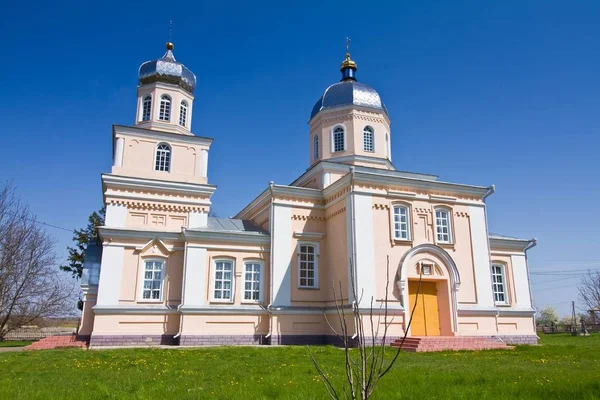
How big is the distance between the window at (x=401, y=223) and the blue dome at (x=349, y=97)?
652cm

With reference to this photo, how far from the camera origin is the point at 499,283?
2164 centimetres

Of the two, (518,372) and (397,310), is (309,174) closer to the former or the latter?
(397,310)

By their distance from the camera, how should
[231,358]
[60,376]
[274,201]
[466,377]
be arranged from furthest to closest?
[274,201]
[231,358]
[60,376]
[466,377]

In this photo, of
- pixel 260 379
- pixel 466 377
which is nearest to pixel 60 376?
pixel 260 379

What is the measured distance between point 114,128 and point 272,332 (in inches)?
448

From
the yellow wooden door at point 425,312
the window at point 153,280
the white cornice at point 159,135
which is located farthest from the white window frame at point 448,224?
the window at point 153,280

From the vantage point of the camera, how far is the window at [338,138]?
899 inches

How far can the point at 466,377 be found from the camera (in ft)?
26.7

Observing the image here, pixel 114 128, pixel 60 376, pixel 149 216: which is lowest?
pixel 60 376

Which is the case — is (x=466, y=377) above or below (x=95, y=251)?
below

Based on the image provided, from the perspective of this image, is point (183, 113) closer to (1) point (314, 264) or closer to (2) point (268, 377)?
(1) point (314, 264)

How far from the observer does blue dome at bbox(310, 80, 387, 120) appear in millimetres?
23125

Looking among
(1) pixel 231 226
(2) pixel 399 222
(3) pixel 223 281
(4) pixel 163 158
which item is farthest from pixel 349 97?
(3) pixel 223 281

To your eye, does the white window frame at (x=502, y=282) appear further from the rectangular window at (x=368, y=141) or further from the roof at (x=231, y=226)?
the roof at (x=231, y=226)
